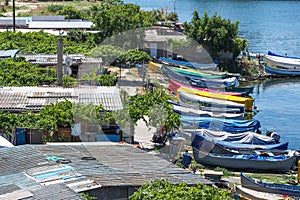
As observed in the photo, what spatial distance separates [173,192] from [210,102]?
58.2 feet

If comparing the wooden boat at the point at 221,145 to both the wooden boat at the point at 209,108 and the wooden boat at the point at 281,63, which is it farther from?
the wooden boat at the point at 281,63

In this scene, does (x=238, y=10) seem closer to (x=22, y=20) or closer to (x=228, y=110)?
(x=22, y=20)

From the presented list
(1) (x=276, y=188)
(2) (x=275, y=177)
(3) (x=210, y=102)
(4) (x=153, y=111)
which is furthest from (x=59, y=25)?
(1) (x=276, y=188)

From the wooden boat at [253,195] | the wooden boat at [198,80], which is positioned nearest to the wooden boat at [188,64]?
the wooden boat at [198,80]

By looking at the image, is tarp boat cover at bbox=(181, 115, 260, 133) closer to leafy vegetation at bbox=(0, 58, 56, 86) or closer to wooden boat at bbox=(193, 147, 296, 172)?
wooden boat at bbox=(193, 147, 296, 172)

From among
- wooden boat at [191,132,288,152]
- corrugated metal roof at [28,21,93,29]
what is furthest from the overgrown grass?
corrugated metal roof at [28,21,93,29]

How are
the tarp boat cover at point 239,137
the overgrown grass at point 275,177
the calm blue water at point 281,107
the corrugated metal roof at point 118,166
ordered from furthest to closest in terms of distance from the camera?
the calm blue water at point 281,107 < the tarp boat cover at point 239,137 < the overgrown grass at point 275,177 < the corrugated metal roof at point 118,166

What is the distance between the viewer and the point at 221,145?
21891mm

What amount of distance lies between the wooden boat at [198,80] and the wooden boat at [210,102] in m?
4.00

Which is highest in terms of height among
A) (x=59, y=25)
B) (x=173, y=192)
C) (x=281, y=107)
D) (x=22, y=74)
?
(x=173, y=192)

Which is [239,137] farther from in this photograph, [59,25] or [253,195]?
[59,25]

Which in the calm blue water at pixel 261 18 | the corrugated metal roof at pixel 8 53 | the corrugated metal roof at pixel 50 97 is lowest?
the calm blue water at pixel 261 18

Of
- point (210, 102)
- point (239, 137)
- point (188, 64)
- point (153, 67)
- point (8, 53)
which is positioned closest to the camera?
point (239, 137)

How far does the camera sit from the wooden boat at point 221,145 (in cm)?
2170
